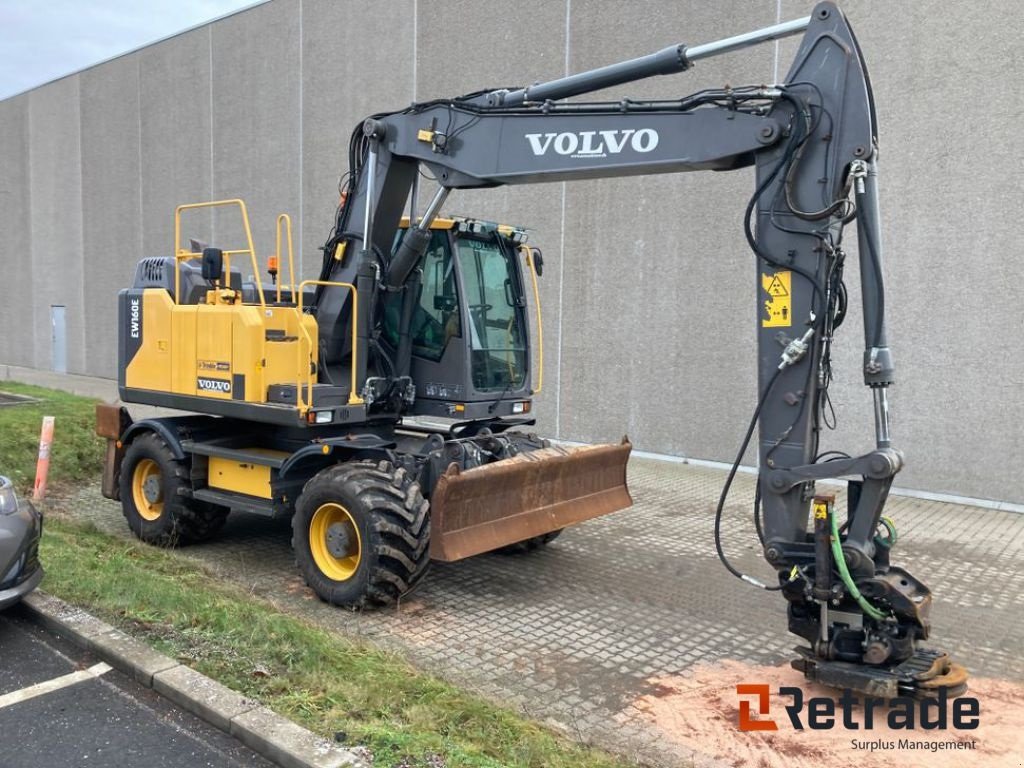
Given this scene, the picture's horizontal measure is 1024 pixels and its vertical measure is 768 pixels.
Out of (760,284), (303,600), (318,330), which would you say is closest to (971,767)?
(760,284)

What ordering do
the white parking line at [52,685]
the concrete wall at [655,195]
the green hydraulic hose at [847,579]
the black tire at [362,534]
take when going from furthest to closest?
the concrete wall at [655,195] → the black tire at [362,534] → the white parking line at [52,685] → the green hydraulic hose at [847,579]

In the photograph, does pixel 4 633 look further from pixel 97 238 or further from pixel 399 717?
pixel 97 238

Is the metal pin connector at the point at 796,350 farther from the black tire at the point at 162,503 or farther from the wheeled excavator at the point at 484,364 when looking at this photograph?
the black tire at the point at 162,503

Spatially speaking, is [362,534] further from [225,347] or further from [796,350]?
[796,350]

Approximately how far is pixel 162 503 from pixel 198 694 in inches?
142

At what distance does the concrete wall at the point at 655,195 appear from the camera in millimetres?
9602

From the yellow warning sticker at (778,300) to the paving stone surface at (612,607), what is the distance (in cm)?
212

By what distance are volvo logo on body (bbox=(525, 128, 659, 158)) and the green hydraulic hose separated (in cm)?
249

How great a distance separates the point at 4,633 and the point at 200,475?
90.3 inches

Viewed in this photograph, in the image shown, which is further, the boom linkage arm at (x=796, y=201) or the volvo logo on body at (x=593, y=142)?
the volvo logo on body at (x=593, y=142)
